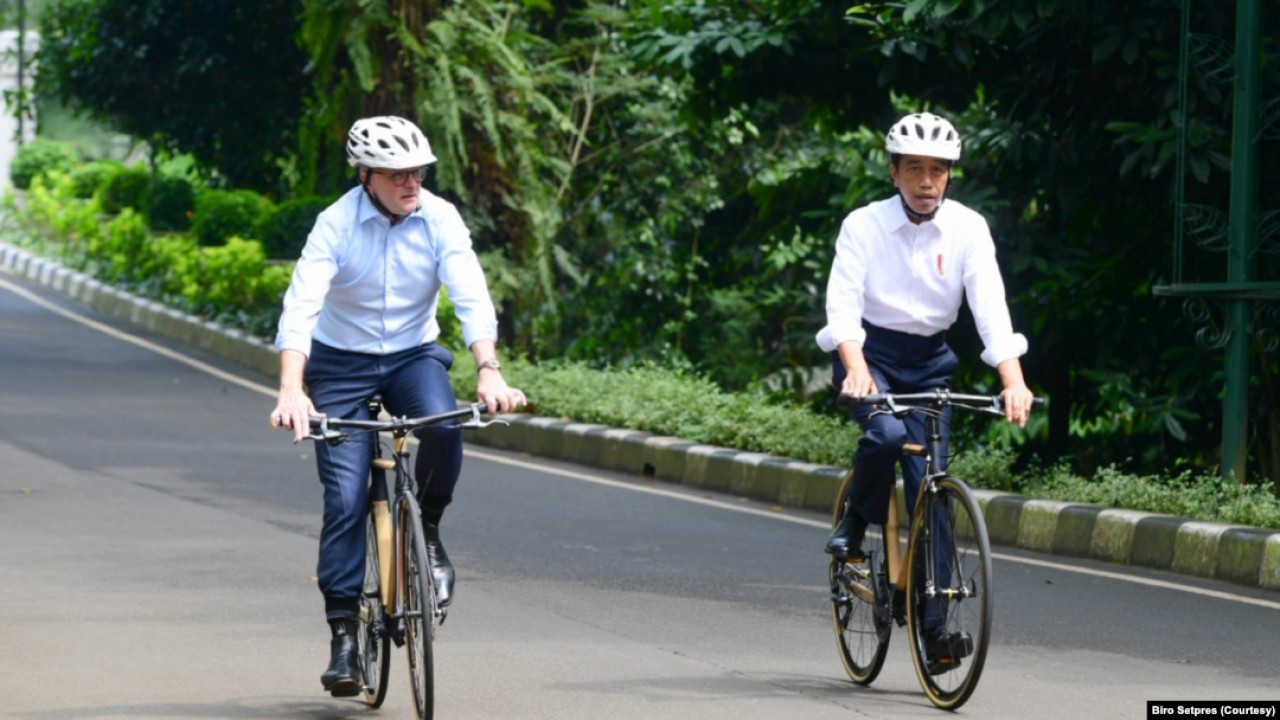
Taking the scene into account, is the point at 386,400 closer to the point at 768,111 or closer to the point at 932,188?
the point at 932,188

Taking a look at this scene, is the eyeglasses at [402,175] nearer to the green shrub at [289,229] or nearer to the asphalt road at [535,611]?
the asphalt road at [535,611]

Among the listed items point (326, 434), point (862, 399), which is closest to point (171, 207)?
point (862, 399)

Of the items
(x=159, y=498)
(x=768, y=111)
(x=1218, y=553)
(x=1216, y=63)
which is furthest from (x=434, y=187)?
(x=1218, y=553)

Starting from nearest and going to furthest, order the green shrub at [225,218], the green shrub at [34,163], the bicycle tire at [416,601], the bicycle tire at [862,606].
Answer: the bicycle tire at [416,601], the bicycle tire at [862,606], the green shrub at [225,218], the green shrub at [34,163]

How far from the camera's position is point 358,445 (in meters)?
6.44

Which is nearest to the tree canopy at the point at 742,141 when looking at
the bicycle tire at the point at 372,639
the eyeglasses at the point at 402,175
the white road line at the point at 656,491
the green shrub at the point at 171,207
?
the green shrub at the point at 171,207

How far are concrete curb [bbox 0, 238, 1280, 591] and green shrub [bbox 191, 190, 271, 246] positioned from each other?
6230 millimetres

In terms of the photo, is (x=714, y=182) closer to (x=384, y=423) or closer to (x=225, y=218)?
(x=225, y=218)

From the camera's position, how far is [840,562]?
7422 millimetres

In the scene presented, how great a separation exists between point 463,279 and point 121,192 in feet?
90.0

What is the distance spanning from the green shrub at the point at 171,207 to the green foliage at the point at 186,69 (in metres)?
1.77

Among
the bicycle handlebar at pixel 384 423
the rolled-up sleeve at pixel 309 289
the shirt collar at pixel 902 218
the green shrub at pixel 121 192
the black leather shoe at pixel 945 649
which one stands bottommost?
the black leather shoe at pixel 945 649

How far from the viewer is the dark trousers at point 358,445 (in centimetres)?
641

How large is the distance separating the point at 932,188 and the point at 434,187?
13.5 metres
